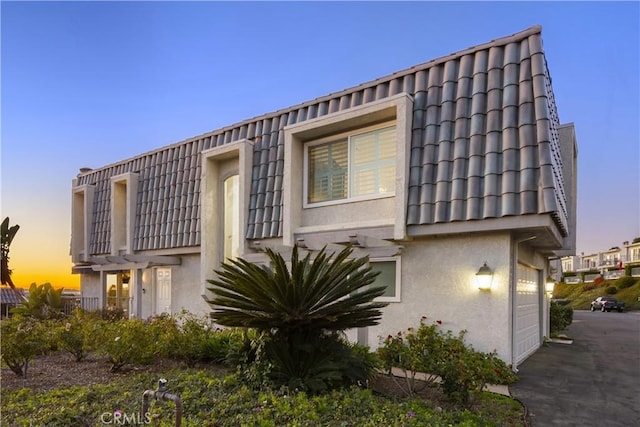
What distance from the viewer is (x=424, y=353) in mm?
6547

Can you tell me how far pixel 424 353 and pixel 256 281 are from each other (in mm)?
2938

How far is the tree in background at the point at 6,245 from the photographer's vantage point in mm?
22531

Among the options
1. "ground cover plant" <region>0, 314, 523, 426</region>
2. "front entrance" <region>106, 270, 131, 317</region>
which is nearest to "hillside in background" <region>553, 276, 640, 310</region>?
"front entrance" <region>106, 270, 131, 317</region>

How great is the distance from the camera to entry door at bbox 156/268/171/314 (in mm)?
14295

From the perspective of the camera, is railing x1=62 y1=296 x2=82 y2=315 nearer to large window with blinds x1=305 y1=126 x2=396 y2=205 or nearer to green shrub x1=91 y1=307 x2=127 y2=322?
green shrub x1=91 y1=307 x2=127 y2=322

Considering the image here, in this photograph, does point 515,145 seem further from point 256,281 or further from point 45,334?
point 45,334

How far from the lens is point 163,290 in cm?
1455

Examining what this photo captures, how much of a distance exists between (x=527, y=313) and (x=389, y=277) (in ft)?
12.9

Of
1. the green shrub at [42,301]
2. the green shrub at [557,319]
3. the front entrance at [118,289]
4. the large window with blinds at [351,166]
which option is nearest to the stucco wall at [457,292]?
the large window with blinds at [351,166]

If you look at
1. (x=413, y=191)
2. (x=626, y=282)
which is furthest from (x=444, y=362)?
→ (x=626, y=282)

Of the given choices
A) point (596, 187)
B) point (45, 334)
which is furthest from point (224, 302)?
point (596, 187)

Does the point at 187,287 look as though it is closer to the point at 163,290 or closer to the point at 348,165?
the point at 163,290

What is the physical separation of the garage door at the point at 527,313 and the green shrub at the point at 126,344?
701 centimetres

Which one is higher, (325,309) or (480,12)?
(480,12)
